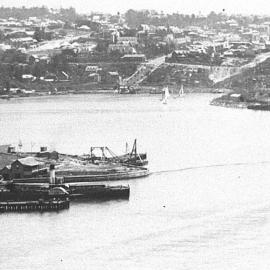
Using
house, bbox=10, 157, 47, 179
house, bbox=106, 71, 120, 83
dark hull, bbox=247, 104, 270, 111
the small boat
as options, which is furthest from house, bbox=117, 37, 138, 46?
house, bbox=10, 157, 47, 179

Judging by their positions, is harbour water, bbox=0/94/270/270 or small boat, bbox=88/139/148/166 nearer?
harbour water, bbox=0/94/270/270

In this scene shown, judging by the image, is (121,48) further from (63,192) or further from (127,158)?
(63,192)

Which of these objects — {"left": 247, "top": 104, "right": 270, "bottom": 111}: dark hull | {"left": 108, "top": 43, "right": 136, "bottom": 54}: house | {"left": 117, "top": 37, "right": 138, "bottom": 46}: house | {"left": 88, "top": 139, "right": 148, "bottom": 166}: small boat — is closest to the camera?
{"left": 88, "top": 139, "right": 148, "bottom": 166}: small boat

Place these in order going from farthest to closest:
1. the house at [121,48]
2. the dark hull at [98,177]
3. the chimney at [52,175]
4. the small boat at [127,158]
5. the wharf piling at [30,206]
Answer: the house at [121,48], the small boat at [127,158], the dark hull at [98,177], the chimney at [52,175], the wharf piling at [30,206]

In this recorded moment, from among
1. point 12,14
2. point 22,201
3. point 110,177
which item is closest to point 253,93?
point 110,177

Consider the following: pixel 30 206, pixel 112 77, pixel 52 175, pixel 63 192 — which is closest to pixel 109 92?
pixel 112 77

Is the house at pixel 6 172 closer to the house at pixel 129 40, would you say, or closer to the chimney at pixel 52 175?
the chimney at pixel 52 175

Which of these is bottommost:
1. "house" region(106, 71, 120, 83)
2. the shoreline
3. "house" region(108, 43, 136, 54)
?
the shoreline

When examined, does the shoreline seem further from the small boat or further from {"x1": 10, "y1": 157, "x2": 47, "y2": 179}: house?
{"x1": 10, "y1": 157, "x2": 47, "y2": 179}: house

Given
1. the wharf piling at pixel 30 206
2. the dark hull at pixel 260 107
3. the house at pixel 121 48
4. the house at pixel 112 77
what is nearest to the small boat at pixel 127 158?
the wharf piling at pixel 30 206
